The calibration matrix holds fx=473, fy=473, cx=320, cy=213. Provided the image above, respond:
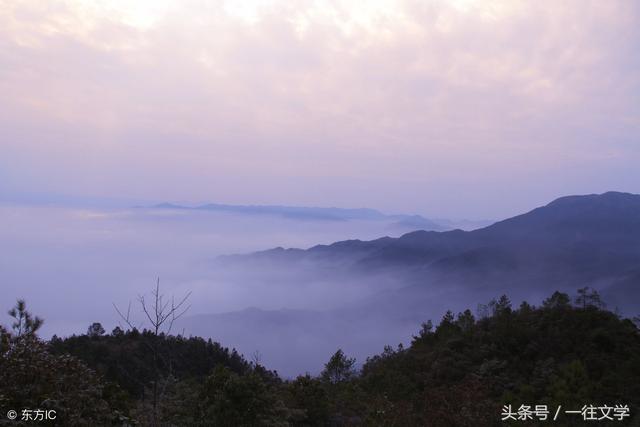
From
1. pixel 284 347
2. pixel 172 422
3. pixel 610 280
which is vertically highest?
pixel 172 422

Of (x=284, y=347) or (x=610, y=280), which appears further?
(x=610, y=280)

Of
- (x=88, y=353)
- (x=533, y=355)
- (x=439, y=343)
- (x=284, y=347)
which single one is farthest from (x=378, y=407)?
(x=284, y=347)

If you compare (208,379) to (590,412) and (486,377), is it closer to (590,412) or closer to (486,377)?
(590,412)

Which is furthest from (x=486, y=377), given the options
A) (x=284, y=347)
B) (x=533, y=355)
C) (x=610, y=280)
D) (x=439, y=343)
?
(x=610, y=280)

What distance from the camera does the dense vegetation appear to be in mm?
7211

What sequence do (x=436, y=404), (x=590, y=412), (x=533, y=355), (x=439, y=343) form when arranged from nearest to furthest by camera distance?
(x=590, y=412)
(x=436, y=404)
(x=533, y=355)
(x=439, y=343)

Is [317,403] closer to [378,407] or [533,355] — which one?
[378,407]

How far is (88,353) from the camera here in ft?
91.3

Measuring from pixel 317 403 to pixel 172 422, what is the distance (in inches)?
140

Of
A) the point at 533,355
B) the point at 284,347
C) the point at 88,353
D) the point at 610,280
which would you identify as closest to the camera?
the point at 533,355

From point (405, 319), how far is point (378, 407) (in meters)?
191

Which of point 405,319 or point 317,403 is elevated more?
point 317,403

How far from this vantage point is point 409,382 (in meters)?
16.5

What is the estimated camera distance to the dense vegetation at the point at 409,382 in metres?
7.21
